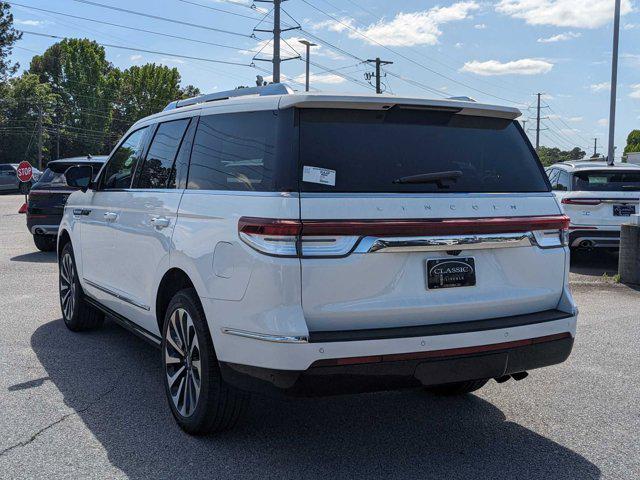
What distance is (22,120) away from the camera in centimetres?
7388

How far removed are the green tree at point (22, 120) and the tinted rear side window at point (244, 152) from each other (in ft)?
243

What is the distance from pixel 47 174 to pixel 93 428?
1000 centimetres

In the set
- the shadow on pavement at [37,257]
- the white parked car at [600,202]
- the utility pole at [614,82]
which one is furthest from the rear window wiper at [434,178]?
the utility pole at [614,82]

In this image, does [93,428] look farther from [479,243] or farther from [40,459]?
[479,243]

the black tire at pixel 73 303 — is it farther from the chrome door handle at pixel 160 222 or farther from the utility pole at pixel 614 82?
the utility pole at pixel 614 82

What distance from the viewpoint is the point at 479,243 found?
11.8 ft

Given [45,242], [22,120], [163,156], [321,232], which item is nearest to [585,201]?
[163,156]

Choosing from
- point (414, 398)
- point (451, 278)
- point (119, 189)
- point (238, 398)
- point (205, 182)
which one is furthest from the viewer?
point (119, 189)

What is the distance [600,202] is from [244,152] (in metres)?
9.26

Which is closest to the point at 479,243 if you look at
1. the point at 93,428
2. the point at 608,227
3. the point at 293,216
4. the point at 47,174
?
the point at 293,216

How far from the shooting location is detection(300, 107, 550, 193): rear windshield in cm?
346

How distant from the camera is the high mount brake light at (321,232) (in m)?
3.25

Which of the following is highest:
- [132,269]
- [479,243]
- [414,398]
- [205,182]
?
[205,182]

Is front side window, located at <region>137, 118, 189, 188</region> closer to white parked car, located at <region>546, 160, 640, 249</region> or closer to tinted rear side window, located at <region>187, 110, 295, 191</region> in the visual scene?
tinted rear side window, located at <region>187, 110, 295, 191</region>
